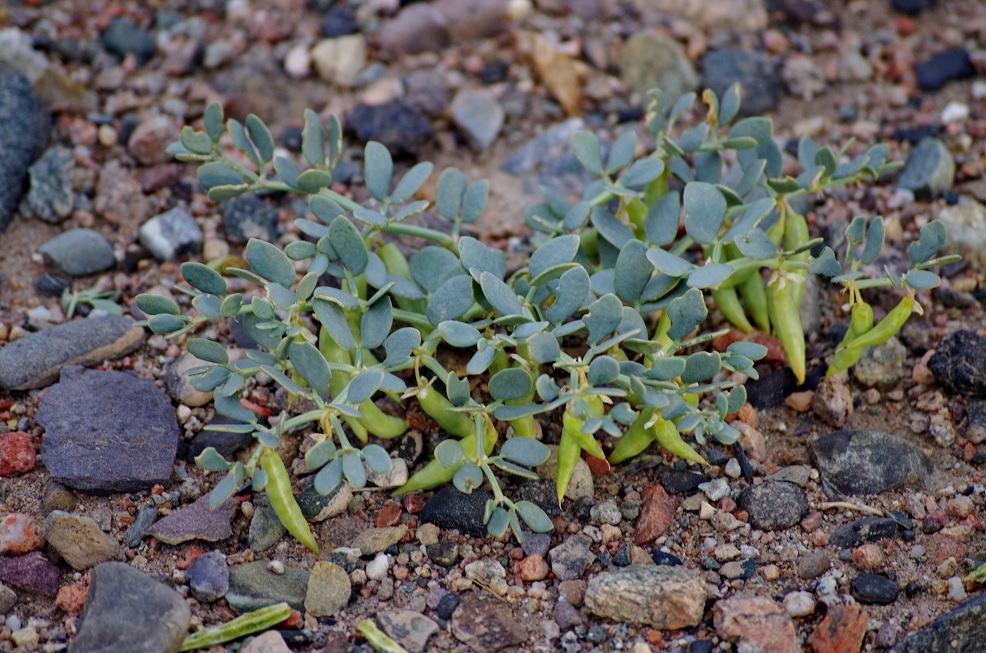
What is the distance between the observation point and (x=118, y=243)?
3404 millimetres

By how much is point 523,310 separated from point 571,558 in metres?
0.65

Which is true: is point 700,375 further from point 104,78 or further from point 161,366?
point 104,78

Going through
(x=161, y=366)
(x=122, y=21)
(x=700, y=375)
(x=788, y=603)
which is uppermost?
(x=122, y=21)

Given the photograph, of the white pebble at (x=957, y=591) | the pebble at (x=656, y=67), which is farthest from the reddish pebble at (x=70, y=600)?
the pebble at (x=656, y=67)

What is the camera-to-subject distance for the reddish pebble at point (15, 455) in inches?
105

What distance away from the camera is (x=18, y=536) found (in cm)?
244

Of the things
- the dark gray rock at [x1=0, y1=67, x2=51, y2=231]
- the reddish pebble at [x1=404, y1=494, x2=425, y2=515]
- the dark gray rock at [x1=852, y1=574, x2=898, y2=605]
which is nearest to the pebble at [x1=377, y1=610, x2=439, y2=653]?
the reddish pebble at [x1=404, y1=494, x2=425, y2=515]

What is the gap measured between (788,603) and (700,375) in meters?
0.59

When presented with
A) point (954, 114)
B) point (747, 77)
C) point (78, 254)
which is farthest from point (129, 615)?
point (954, 114)

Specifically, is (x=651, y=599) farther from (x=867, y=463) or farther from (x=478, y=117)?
(x=478, y=117)

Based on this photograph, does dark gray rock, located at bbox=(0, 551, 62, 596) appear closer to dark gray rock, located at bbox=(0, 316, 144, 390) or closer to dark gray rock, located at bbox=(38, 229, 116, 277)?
dark gray rock, located at bbox=(0, 316, 144, 390)

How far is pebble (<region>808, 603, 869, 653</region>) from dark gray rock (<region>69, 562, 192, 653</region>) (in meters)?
1.47

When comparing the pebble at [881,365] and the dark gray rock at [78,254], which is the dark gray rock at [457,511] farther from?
the dark gray rock at [78,254]

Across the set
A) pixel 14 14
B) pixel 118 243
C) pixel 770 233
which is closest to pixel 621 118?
pixel 770 233
